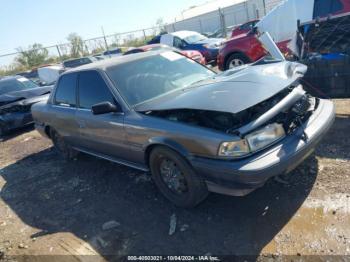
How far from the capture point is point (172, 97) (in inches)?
152

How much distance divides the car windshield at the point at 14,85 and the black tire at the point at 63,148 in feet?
14.2

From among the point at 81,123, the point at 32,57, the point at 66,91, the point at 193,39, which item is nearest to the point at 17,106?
the point at 66,91

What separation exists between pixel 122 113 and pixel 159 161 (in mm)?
737

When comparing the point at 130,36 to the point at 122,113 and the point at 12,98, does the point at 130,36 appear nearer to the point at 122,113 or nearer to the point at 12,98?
the point at 12,98

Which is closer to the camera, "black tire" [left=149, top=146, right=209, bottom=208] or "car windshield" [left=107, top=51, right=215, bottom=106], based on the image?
"black tire" [left=149, top=146, right=209, bottom=208]

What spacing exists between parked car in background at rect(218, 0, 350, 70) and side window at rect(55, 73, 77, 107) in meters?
4.08

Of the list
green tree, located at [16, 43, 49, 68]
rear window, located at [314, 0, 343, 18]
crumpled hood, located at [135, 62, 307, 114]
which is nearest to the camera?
crumpled hood, located at [135, 62, 307, 114]

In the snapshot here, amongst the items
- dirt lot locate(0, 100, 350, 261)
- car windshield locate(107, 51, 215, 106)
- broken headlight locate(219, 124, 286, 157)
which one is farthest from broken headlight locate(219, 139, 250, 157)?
car windshield locate(107, 51, 215, 106)

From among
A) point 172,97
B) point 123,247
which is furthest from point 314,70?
point 123,247

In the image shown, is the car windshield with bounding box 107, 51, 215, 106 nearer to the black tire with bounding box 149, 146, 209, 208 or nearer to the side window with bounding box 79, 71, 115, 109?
the side window with bounding box 79, 71, 115, 109

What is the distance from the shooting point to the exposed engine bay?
322 centimetres

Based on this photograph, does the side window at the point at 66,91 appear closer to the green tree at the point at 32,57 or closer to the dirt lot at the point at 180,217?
the dirt lot at the point at 180,217

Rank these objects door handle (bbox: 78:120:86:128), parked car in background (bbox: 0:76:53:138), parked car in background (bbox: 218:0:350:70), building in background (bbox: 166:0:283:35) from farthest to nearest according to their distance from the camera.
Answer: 1. building in background (bbox: 166:0:283:35)
2. parked car in background (bbox: 0:76:53:138)
3. parked car in background (bbox: 218:0:350:70)
4. door handle (bbox: 78:120:86:128)

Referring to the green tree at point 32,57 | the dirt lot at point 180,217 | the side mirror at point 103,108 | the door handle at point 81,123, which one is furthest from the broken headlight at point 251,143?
the green tree at point 32,57
